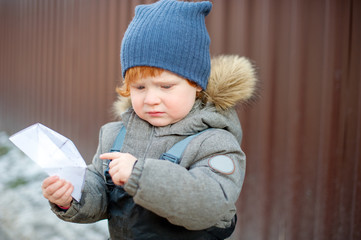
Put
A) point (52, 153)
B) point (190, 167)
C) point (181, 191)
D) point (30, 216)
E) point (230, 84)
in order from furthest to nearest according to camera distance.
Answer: point (30, 216) → point (230, 84) → point (190, 167) → point (52, 153) → point (181, 191)

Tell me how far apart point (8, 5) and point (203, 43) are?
20.3 ft

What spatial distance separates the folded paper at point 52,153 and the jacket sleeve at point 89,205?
0.23 feet

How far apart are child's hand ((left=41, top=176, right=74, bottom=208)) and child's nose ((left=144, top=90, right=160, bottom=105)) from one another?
39 cm

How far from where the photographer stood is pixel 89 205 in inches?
46.7

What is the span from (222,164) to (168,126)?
0.99 feet

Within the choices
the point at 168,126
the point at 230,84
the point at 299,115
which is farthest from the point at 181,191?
the point at 299,115

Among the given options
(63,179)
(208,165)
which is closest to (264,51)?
(208,165)

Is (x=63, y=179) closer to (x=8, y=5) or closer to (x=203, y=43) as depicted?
(x=203, y=43)

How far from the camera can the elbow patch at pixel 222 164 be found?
103 centimetres

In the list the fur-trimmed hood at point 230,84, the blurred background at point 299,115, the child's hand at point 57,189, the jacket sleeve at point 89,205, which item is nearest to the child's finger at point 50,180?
the child's hand at point 57,189

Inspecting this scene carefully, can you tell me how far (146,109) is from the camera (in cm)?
121

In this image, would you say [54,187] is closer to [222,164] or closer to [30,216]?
[222,164]

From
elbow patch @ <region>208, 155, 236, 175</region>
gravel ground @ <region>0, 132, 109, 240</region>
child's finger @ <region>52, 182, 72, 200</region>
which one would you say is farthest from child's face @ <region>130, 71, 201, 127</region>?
gravel ground @ <region>0, 132, 109, 240</region>

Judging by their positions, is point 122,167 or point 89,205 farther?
point 89,205
